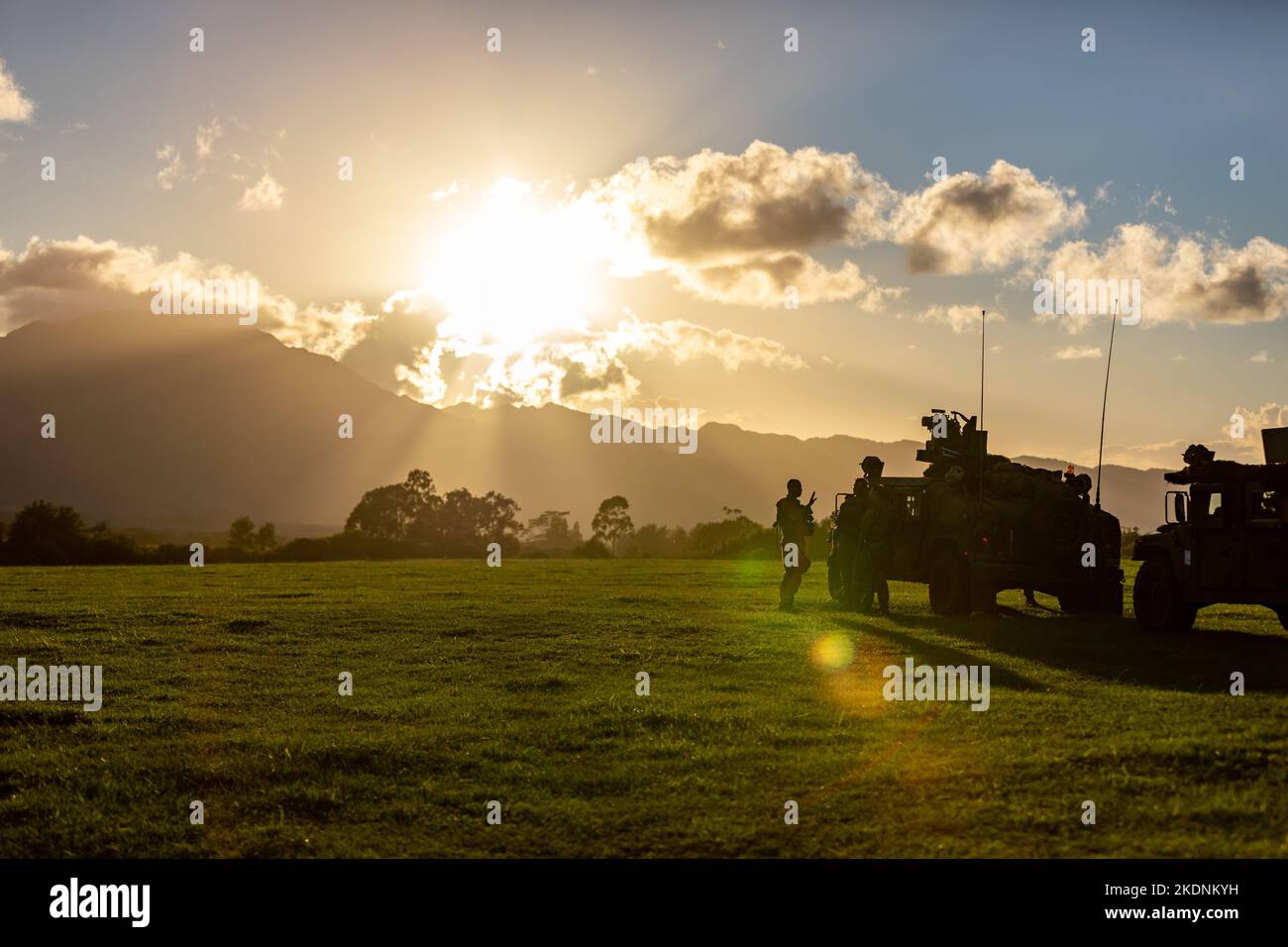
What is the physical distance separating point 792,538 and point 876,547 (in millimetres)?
1727

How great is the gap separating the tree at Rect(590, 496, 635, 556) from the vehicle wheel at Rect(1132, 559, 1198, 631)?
66.8 m

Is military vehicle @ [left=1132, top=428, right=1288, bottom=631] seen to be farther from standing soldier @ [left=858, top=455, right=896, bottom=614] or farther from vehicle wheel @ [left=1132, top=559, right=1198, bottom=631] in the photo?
standing soldier @ [left=858, top=455, right=896, bottom=614]

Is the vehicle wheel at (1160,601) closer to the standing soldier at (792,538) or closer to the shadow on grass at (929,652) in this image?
the shadow on grass at (929,652)

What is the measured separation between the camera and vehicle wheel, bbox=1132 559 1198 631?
1845 cm

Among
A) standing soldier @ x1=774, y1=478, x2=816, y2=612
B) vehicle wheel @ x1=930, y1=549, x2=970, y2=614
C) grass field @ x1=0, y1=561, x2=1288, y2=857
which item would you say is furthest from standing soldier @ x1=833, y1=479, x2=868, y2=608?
grass field @ x1=0, y1=561, x2=1288, y2=857

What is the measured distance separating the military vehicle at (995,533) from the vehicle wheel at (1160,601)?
1.62m

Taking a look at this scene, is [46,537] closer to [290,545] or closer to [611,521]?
[290,545]

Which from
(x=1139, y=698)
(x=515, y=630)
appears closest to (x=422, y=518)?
(x=515, y=630)

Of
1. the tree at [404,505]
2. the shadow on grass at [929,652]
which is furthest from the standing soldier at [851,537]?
the tree at [404,505]

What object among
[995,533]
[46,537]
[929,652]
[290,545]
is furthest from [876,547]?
[46,537]
